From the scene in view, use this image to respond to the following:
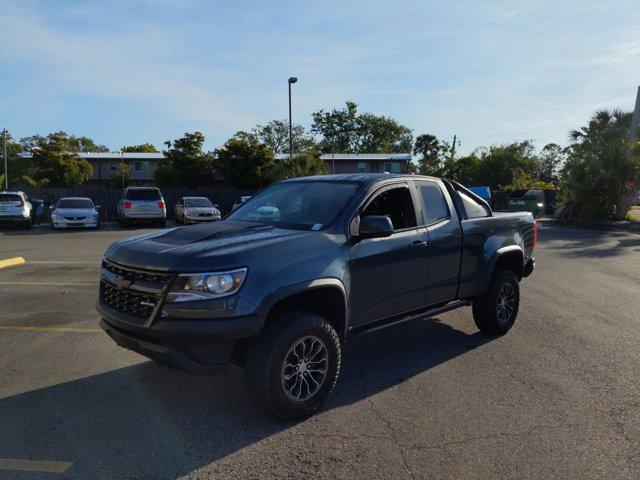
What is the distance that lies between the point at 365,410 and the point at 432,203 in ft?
7.20

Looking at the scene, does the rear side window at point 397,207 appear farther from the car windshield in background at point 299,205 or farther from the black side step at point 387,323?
the black side step at point 387,323

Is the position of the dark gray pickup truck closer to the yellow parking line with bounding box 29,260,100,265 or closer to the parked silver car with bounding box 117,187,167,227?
the yellow parking line with bounding box 29,260,100,265

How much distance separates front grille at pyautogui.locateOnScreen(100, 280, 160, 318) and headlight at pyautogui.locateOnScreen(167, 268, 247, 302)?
18cm

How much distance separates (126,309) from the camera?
3658mm

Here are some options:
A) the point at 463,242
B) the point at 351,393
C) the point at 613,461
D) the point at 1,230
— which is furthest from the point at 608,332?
the point at 1,230

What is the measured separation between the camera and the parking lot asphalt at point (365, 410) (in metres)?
3.13

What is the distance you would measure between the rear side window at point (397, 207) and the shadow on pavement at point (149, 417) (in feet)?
4.51

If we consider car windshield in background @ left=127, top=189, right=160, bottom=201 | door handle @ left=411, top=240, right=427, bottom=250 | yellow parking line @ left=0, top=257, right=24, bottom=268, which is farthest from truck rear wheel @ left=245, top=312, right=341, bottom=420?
car windshield in background @ left=127, top=189, right=160, bottom=201

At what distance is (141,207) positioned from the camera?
72.1 feet

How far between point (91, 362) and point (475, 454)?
358 centimetres

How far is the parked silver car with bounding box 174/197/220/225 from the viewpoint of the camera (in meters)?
23.1

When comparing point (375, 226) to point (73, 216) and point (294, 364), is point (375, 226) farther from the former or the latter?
point (73, 216)

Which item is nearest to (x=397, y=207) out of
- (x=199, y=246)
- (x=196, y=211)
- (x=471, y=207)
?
(x=471, y=207)

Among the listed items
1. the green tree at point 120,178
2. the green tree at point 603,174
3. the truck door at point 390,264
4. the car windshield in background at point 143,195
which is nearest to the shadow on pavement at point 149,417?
the truck door at point 390,264
